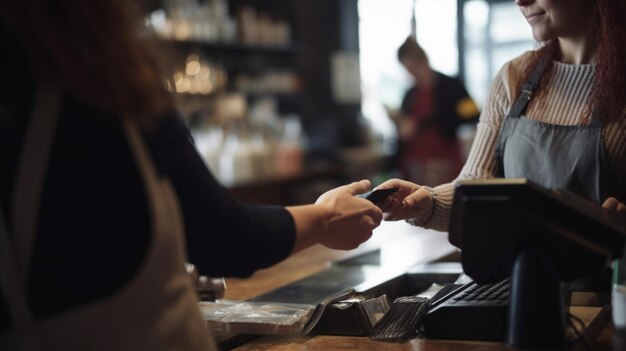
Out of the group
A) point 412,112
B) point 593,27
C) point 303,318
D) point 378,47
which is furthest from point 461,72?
point 303,318

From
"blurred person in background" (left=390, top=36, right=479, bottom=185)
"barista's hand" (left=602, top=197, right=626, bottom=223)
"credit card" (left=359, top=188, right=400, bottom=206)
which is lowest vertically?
"blurred person in background" (left=390, top=36, right=479, bottom=185)

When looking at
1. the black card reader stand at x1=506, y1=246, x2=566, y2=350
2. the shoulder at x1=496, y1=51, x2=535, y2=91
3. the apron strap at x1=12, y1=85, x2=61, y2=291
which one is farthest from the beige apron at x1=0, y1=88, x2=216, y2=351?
the shoulder at x1=496, y1=51, x2=535, y2=91

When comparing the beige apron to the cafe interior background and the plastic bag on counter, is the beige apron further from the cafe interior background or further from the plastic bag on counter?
the cafe interior background

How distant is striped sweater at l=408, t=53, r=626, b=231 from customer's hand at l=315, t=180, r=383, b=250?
0.52 meters

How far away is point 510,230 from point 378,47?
25.0 feet

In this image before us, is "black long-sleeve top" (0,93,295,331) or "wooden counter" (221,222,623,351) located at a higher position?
"black long-sleeve top" (0,93,295,331)

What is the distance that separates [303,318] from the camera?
155 cm

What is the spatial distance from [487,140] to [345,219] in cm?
77

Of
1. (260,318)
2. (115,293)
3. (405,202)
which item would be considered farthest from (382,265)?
(115,293)

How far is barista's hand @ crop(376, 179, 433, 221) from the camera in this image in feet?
6.09

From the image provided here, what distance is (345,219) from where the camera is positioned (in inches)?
56.4

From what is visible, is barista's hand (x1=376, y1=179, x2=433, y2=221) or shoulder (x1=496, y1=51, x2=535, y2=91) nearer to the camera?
barista's hand (x1=376, y1=179, x2=433, y2=221)

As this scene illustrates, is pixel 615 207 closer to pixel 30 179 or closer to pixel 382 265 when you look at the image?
pixel 382 265

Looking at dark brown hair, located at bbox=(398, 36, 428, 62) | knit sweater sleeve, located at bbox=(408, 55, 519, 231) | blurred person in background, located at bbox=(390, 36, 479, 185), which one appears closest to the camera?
knit sweater sleeve, located at bbox=(408, 55, 519, 231)
